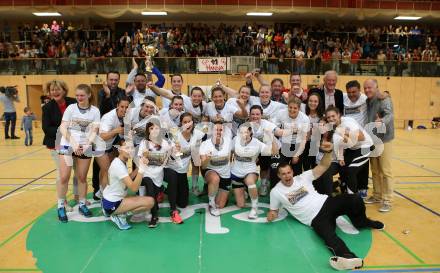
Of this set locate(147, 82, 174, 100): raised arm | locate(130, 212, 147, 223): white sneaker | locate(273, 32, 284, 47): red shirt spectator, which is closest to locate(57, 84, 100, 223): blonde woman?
locate(130, 212, 147, 223): white sneaker

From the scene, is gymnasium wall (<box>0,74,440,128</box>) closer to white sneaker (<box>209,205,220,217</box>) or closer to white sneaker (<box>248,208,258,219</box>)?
white sneaker (<box>209,205,220,217</box>)

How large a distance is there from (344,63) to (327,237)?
51.6ft

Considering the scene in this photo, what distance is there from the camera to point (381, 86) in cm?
1908

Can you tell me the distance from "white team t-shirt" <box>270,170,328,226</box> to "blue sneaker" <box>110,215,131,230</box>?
2.12 meters

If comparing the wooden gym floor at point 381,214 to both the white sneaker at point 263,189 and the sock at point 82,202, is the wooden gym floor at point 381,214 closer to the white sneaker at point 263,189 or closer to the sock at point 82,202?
the sock at point 82,202

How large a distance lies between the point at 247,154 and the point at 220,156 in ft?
1.43

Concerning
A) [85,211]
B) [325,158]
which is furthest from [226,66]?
[325,158]

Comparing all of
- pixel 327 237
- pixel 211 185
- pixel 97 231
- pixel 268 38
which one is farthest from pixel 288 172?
pixel 268 38

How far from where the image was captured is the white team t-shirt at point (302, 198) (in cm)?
488

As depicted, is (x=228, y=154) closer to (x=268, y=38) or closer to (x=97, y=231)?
(x=97, y=231)

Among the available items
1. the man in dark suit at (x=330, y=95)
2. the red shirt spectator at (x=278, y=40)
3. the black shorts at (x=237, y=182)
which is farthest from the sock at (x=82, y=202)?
the red shirt spectator at (x=278, y=40)

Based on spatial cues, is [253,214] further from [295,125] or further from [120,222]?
[120,222]

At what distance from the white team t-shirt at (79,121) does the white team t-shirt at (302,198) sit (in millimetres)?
2887

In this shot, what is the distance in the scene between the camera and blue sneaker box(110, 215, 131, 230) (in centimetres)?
504
